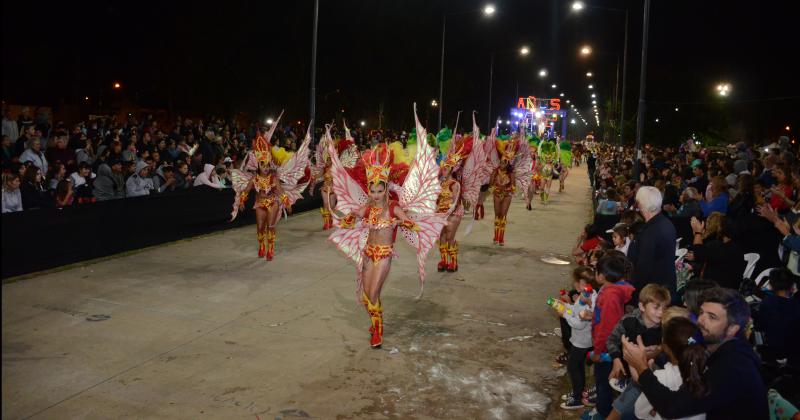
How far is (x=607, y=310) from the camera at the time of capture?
16.5 ft

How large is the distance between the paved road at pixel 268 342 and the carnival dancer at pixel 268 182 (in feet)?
1.99

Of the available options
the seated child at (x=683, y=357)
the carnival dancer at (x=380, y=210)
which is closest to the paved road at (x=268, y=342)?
the carnival dancer at (x=380, y=210)

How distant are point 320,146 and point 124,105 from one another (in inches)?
941

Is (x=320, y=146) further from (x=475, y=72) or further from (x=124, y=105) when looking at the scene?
(x=475, y=72)

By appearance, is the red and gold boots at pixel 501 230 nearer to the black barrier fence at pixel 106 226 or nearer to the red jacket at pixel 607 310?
the black barrier fence at pixel 106 226

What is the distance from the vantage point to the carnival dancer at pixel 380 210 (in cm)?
702

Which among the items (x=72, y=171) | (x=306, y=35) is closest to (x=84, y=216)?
(x=72, y=171)

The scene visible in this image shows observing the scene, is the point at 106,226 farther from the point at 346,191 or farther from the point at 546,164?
the point at 546,164

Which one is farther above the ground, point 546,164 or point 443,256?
point 546,164

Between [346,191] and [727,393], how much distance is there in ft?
16.0

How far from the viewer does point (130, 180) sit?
12766 millimetres

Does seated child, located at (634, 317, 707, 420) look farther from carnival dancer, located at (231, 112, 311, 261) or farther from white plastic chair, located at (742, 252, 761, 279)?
carnival dancer, located at (231, 112, 311, 261)

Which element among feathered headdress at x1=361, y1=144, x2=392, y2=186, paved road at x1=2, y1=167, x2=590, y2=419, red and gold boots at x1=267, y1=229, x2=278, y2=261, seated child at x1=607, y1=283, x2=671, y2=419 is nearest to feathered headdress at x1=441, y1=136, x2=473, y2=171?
paved road at x1=2, y1=167, x2=590, y2=419

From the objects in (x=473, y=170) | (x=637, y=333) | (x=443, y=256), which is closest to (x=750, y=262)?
(x=637, y=333)
